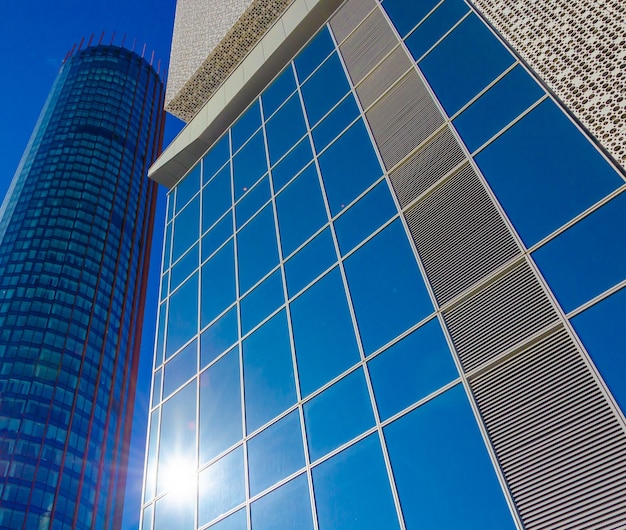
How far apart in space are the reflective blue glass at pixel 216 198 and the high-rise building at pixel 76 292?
67.7 m

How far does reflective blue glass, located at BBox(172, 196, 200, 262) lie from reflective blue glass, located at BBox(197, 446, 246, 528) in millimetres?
10378

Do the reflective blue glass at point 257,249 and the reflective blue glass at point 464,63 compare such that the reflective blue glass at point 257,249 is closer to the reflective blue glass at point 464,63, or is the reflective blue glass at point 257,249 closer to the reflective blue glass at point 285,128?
the reflective blue glass at point 285,128

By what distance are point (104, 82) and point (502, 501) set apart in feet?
486

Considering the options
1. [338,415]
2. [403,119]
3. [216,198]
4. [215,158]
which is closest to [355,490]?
[338,415]

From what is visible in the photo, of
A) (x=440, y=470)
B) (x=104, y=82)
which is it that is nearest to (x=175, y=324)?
(x=440, y=470)

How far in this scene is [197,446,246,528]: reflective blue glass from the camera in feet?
45.9

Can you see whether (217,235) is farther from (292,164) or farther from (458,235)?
(458,235)

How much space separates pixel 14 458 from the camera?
3083 inches

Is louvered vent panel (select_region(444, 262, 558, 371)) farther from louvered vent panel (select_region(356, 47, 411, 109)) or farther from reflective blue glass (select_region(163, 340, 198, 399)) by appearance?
reflective blue glass (select_region(163, 340, 198, 399))

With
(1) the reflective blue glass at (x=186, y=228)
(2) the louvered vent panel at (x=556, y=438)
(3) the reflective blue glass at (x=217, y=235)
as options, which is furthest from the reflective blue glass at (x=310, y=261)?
(1) the reflective blue glass at (x=186, y=228)

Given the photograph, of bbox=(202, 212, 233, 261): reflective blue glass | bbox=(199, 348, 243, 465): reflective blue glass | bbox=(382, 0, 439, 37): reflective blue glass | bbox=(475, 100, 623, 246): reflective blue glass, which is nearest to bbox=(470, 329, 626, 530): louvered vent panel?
bbox=(475, 100, 623, 246): reflective blue glass

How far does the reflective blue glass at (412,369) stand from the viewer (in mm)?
11000

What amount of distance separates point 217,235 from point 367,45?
828cm

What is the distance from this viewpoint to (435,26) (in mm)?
16625
